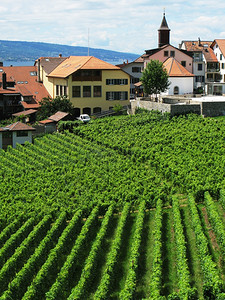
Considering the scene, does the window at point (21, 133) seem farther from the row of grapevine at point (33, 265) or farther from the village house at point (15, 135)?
the row of grapevine at point (33, 265)

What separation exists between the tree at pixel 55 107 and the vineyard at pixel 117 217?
13640mm

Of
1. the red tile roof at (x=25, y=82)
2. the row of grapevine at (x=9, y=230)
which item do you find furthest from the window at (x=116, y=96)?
the row of grapevine at (x=9, y=230)

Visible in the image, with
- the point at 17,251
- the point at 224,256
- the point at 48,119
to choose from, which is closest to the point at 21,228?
the point at 17,251

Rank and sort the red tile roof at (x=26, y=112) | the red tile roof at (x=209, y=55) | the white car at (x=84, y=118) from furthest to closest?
1. the red tile roof at (x=209, y=55)
2. the red tile roof at (x=26, y=112)
3. the white car at (x=84, y=118)

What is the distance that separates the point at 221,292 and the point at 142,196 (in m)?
14.2

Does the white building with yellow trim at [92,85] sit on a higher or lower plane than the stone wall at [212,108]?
higher

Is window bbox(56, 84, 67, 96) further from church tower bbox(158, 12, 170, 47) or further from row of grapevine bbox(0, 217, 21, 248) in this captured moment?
row of grapevine bbox(0, 217, 21, 248)

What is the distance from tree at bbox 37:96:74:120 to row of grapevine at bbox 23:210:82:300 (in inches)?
1511

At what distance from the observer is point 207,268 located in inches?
904

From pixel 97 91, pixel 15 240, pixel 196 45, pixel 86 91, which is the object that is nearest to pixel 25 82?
pixel 86 91

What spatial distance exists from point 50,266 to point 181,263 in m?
7.31

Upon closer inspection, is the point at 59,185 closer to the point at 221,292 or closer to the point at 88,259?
the point at 88,259

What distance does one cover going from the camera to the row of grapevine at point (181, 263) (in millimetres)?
21250

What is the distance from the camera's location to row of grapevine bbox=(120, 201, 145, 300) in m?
21.8
